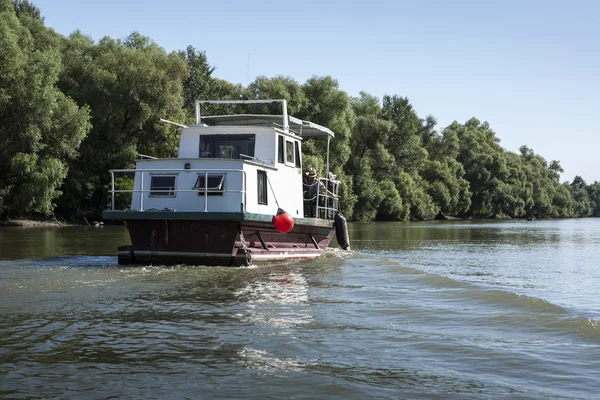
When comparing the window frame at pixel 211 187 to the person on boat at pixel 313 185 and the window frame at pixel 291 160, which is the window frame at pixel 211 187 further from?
the person on boat at pixel 313 185

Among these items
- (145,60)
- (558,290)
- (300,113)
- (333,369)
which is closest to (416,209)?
(300,113)

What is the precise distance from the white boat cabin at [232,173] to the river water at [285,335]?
197 centimetres

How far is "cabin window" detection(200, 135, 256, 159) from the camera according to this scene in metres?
19.3

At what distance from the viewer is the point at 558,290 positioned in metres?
15.5

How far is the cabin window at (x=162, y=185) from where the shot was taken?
57.6 feet

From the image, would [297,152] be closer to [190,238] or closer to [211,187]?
[211,187]

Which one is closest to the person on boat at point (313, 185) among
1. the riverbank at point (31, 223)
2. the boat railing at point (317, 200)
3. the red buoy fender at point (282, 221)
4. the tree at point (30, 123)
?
the boat railing at point (317, 200)

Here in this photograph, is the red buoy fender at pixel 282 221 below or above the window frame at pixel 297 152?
below

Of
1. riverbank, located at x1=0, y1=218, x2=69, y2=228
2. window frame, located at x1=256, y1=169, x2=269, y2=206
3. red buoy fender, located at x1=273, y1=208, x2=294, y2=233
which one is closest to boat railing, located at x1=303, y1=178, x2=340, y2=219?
window frame, located at x1=256, y1=169, x2=269, y2=206

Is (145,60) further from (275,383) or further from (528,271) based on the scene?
(275,383)


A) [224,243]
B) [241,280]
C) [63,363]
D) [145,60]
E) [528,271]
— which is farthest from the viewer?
[145,60]

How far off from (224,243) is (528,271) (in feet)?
31.8

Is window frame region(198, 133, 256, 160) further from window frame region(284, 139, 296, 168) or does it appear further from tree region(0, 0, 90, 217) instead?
tree region(0, 0, 90, 217)

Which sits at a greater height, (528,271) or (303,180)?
(303,180)
